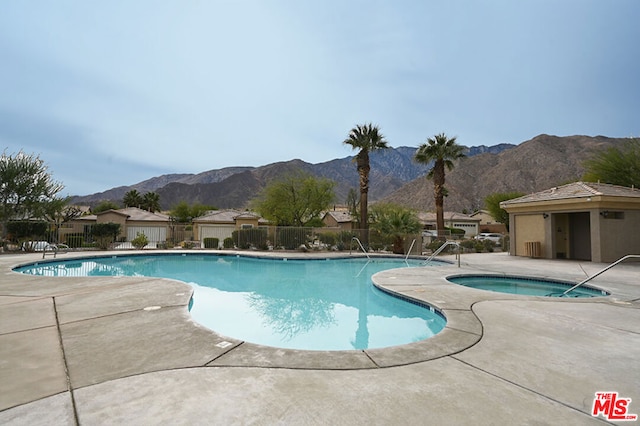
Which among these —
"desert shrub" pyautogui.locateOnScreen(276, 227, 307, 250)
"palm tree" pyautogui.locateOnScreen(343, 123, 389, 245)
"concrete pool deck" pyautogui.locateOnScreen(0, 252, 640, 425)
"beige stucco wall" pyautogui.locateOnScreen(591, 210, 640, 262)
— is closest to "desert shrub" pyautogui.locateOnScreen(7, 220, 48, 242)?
"desert shrub" pyautogui.locateOnScreen(276, 227, 307, 250)

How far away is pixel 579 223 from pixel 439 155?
9.03m

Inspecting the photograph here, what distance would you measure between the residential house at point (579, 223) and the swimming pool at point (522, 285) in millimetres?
6453

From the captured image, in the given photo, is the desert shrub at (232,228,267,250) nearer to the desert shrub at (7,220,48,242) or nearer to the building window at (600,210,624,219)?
the desert shrub at (7,220,48,242)

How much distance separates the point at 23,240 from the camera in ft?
60.1

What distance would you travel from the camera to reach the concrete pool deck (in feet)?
8.03

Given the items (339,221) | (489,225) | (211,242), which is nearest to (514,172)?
(489,225)

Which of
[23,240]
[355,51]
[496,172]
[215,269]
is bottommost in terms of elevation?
[215,269]

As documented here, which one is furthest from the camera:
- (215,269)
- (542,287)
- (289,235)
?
(289,235)

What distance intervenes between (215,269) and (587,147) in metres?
89.2

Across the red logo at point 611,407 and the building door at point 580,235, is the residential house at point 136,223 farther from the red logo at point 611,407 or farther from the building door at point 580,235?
the red logo at point 611,407

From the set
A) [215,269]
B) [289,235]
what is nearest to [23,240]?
[215,269]

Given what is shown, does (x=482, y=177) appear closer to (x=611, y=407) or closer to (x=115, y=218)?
(x=115, y=218)

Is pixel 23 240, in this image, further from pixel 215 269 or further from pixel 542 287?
pixel 542 287

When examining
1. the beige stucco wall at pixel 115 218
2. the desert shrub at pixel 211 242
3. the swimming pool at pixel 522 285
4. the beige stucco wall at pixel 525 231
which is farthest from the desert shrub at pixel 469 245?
the beige stucco wall at pixel 115 218
